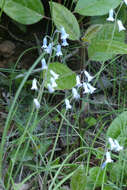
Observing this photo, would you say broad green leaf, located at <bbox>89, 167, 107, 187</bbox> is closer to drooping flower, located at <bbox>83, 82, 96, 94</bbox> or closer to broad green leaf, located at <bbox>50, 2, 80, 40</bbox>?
drooping flower, located at <bbox>83, 82, 96, 94</bbox>

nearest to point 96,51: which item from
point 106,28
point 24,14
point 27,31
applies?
point 106,28

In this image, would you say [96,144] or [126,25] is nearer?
[96,144]

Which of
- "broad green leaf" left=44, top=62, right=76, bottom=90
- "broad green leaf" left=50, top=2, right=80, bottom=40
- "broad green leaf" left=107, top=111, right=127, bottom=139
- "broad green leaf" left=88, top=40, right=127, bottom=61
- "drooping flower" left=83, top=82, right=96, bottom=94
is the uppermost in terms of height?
"broad green leaf" left=50, top=2, right=80, bottom=40

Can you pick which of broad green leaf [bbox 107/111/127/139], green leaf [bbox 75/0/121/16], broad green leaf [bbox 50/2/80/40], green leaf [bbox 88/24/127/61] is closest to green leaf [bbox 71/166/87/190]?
broad green leaf [bbox 107/111/127/139]

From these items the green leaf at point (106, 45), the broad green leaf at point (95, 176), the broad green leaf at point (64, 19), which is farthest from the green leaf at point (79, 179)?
the broad green leaf at point (64, 19)

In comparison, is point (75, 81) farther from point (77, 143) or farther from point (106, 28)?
point (77, 143)

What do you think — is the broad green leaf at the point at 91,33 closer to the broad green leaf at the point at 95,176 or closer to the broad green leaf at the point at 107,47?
the broad green leaf at the point at 107,47
